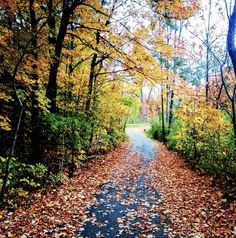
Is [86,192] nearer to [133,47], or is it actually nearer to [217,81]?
[133,47]

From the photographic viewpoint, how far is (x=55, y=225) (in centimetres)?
626

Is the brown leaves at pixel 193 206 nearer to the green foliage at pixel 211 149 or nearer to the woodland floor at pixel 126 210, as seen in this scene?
the woodland floor at pixel 126 210

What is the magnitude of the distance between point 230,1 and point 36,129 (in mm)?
8569

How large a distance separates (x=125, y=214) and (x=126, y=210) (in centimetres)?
31

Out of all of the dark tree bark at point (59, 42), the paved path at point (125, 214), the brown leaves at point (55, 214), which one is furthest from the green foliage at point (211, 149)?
the dark tree bark at point (59, 42)

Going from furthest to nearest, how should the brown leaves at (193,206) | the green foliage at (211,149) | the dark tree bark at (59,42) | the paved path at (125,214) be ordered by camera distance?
the dark tree bark at (59,42) < the green foliage at (211,149) < the brown leaves at (193,206) < the paved path at (125,214)

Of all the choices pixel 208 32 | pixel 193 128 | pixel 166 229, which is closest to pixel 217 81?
pixel 208 32

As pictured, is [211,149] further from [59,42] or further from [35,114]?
[59,42]

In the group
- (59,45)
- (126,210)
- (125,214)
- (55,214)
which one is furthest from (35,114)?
(125,214)

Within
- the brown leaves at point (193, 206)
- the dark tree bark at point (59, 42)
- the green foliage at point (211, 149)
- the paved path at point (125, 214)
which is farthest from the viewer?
the dark tree bark at point (59, 42)

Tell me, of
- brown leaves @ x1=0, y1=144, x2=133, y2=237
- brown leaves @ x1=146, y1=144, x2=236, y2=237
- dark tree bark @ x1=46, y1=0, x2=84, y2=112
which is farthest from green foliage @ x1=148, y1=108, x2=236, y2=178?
dark tree bark @ x1=46, y1=0, x2=84, y2=112

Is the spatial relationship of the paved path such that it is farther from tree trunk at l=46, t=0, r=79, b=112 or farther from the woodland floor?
tree trunk at l=46, t=0, r=79, b=112

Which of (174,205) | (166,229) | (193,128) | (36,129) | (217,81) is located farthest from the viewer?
(217,81)

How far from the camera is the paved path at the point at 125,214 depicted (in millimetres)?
5918
